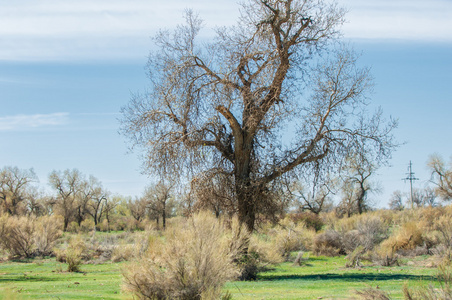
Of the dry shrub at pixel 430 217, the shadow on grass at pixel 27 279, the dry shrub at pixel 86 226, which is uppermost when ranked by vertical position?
the dry shrub at pixel 430 217

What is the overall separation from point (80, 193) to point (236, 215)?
63.8m

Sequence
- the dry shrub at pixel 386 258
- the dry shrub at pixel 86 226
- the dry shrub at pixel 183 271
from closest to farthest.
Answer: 1. the dry shrub at pixel 183 271
2. the dry shrub at pixel 386 258
3. the dry shrub at pixel 86 226

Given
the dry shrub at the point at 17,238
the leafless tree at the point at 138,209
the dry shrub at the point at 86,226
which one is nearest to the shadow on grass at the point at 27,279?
the dry shrub at the point at 17,238

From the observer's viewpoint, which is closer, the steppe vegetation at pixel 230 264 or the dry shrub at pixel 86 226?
the steppe vegetation at pixel 230 264

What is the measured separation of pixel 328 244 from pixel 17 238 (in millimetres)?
20640

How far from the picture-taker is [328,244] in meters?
30.7

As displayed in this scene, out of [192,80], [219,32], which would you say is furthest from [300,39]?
[192,80]

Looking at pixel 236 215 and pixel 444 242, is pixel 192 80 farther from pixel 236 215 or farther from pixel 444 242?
pixel 444 242

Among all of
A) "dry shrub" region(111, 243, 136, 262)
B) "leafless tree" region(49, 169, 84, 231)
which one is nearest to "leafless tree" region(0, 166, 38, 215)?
"leafless tree" region(49, 169, 84, 231)

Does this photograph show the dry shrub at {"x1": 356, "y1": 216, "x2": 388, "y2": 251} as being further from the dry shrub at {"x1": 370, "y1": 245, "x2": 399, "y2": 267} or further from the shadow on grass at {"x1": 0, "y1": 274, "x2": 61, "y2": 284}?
the shadow on grass at {"x1": 0, "y1": 274, "x2": 61, "y2": 284}

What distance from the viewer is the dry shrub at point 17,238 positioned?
29.4 m

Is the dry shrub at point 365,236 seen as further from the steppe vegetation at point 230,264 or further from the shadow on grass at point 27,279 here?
the shadow on grass at point 27,279

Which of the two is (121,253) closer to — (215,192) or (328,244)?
(215,192)

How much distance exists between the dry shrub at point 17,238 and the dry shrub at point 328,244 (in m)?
19.2
